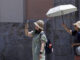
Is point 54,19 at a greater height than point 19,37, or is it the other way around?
point 54,19

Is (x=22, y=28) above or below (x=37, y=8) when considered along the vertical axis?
below

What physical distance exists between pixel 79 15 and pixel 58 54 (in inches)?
57.3

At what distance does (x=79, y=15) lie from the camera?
29.3 feet

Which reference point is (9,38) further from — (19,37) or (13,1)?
(13,1)

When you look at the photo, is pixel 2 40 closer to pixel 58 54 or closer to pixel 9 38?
pixel 9 38

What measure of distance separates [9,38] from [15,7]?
1.02m

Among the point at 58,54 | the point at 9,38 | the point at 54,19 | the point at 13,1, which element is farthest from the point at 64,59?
the point at 13,1

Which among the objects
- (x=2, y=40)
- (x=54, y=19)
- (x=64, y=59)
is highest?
(x=54, y=19)

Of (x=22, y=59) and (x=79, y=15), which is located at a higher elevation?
(x=79, y=15)

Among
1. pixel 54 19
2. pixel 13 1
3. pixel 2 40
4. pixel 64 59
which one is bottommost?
pixel 64 59

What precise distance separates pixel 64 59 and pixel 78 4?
187 centimetres

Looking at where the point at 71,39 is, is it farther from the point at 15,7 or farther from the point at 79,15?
the point at 15,7

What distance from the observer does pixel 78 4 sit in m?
8.93

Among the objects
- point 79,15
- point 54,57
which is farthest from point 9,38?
point 79,15
